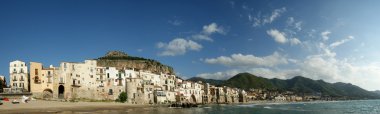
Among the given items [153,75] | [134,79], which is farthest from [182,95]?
[134,79]

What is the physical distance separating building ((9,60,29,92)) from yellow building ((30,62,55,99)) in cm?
173

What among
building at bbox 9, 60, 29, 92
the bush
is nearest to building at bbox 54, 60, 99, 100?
the bush

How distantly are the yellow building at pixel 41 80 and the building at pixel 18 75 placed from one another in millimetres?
1731

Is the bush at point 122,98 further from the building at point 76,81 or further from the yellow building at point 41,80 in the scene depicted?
the yellow building at point 41,80

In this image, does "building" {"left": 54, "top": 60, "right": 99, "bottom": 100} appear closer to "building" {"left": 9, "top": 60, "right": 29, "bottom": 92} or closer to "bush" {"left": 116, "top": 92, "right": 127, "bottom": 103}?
"bush" {"left": 116, "top": 92, "right": 127, "bottom": 103}

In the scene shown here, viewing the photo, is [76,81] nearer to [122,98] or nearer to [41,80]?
[41,80]

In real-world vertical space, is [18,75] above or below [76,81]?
above

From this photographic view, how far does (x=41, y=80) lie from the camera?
8712cm

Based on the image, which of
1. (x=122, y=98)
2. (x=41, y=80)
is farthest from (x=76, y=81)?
(x=122, y=98)

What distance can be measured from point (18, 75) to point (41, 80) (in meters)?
5.63

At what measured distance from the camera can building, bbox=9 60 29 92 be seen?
3401 inches

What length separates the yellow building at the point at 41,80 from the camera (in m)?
86.0

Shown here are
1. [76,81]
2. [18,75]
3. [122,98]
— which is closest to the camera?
[18,75]

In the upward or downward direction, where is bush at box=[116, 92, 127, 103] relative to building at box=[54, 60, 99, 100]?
downward
